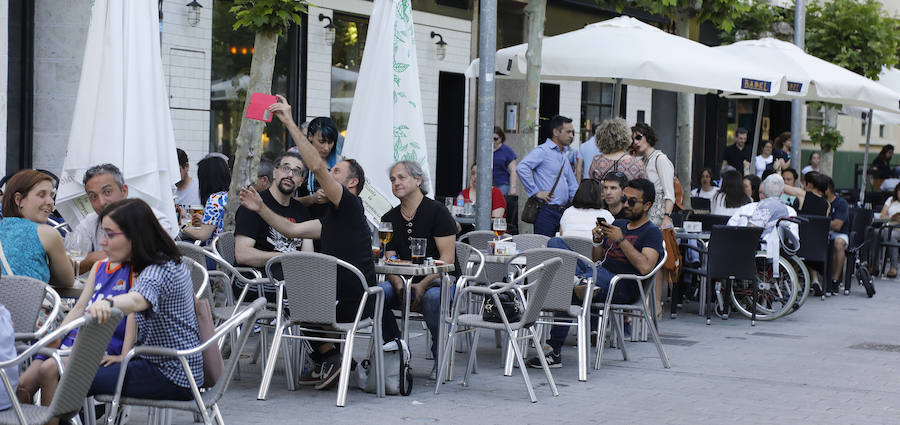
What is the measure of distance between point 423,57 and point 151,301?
14.3 meters

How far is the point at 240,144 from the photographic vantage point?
34.2ft

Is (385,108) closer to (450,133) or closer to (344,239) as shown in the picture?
(344,239)

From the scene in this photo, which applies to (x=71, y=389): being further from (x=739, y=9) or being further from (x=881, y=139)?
(x=881, y=139)

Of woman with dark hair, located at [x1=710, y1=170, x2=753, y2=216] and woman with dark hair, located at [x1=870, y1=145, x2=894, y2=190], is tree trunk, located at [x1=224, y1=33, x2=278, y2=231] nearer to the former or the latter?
woman with dark hair, located at [x1=710, y1=170, x2=753, y2=216]

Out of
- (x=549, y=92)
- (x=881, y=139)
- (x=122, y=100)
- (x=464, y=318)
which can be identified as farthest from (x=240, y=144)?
(x=881, y=139)

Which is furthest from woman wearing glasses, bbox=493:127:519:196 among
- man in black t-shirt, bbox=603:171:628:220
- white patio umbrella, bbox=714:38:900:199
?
man in black t-shirt, bbox=603:171:628:220

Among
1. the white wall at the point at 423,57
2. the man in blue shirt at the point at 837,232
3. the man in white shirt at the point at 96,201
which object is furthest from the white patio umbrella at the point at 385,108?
the man in blue shirt at the point at 837,232

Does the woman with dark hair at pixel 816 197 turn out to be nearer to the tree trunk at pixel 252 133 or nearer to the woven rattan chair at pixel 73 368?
the tree trunk at pixel 252 133

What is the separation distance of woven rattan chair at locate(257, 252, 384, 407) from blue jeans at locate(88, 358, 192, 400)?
1.98 meters

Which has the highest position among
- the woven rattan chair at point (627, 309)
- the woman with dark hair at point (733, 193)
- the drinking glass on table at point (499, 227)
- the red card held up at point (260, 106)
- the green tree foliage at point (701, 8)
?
the green tree foliage at point (701, 8)

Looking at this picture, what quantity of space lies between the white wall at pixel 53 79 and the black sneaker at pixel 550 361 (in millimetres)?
6227

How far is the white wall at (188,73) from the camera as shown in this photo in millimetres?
14281

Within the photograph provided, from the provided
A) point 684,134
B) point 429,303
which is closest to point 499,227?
point 429,303

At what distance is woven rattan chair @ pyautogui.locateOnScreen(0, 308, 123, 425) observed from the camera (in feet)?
14.5
